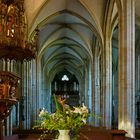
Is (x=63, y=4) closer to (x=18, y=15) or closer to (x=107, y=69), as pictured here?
(x=107, y=69)

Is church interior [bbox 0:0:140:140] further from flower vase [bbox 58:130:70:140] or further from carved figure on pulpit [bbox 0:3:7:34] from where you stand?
flower vase [bbox 58:130:70:140]

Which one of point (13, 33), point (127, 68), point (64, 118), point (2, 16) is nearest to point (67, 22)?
point (127, 68)

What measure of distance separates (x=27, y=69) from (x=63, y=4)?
5702mm

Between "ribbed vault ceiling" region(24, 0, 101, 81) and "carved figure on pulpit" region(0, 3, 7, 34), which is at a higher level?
"ribbed vault ceiling" region(24, 0, 101, 81)

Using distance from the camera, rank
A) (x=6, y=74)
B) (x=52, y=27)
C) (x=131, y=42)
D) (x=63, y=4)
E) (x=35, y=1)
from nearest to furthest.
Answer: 1. (x=6, y=74)
2. (x=131, y=42)
3. (x=35, y=1)
4. (x=63, y=4)
5. (x=52, y=27)

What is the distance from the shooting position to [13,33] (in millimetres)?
10406

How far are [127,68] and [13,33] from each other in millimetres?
8047

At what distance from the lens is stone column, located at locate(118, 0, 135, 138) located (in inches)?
674

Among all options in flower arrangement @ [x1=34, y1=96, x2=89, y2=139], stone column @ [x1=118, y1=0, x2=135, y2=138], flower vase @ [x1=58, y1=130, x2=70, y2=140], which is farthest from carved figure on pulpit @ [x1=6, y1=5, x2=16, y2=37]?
stone column @ [x1=118, y1=0, x2=135, y2=138]

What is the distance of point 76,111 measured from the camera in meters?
6.25

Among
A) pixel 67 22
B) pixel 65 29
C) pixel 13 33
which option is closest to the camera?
pixel 13 33

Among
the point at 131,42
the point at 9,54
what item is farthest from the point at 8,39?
the point at 131,42

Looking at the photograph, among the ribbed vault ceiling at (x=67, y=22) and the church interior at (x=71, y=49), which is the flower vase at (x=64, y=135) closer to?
the church interior at (x=71, y=49)

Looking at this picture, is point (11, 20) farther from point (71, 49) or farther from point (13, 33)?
point (71, 49)
